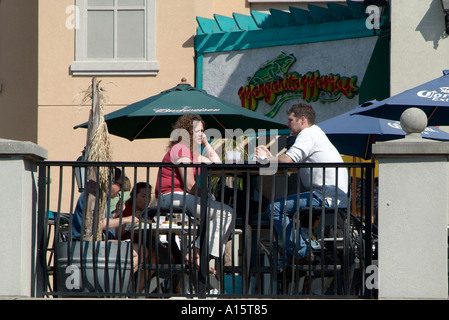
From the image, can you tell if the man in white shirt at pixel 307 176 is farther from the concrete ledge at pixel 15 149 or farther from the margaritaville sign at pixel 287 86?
the margaritaville sign at pixel 287 86

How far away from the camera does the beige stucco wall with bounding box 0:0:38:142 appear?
14.4 metres

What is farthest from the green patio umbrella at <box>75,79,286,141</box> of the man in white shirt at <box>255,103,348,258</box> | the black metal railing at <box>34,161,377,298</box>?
the black metal railing at <box>34,161,377,298</box>

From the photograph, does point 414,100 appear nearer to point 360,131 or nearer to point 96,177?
point 360,131

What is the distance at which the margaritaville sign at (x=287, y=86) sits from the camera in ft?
42.1

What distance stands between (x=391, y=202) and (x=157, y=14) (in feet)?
25.6

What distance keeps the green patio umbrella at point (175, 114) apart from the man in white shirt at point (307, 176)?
1.27 metres

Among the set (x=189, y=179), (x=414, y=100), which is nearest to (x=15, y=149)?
(x=189, y=179)

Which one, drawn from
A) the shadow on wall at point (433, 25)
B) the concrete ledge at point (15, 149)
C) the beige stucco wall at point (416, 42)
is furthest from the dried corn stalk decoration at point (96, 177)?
the shadow on wall at point (433, 25)

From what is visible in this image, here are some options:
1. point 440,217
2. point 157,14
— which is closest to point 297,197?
point 440,217

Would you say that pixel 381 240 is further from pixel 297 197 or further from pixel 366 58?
pixel 366 58

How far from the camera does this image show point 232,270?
723cm

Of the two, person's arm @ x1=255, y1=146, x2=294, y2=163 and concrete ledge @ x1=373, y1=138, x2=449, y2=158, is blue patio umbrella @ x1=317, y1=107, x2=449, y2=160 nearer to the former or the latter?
person's arm @ x1=255, y1=146, x2=294, y2=163

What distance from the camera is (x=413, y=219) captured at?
6797 mm

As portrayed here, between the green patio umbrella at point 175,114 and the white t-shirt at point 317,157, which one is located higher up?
the green patio umbrella at point 175,114
